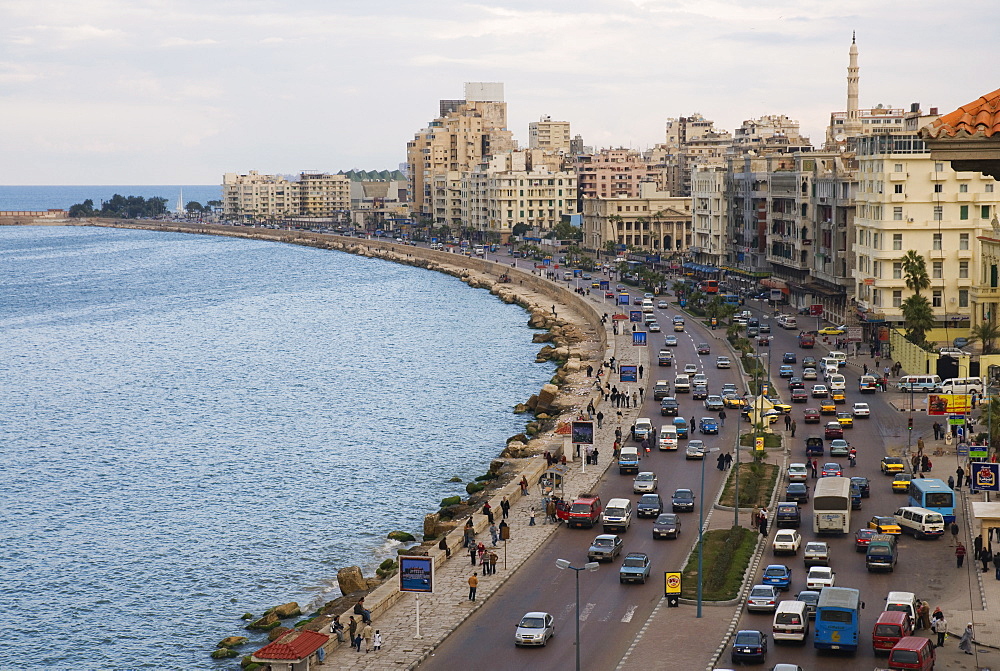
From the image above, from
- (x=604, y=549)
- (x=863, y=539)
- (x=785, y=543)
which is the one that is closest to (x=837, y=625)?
(x=785, y=543)

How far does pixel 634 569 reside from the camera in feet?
132

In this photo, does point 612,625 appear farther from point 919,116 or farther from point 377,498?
point 919,116

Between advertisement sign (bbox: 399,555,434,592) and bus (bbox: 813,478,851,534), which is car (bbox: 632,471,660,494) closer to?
bus (bbox: 813,478,851,534)

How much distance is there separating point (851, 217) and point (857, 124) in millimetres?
73244

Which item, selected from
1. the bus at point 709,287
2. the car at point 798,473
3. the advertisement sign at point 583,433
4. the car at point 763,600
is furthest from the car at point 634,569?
the bus at point 709,287

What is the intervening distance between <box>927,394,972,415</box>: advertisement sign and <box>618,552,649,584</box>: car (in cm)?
2487

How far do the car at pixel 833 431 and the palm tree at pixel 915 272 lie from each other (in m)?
26.6

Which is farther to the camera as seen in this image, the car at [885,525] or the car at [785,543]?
the car at [885,525]

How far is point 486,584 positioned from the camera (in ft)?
134

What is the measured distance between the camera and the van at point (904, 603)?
3472 centimetres

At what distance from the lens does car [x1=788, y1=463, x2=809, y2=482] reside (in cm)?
5281

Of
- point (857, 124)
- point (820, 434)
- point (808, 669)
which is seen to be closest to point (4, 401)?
point (820, 434)

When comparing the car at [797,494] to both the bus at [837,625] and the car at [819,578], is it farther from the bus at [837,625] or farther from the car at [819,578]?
the bus at [837,625]

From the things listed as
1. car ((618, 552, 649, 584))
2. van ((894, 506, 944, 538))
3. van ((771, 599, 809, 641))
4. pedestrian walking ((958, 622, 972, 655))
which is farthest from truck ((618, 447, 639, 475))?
pedestrian walking ((958, 622, 972, 655))
